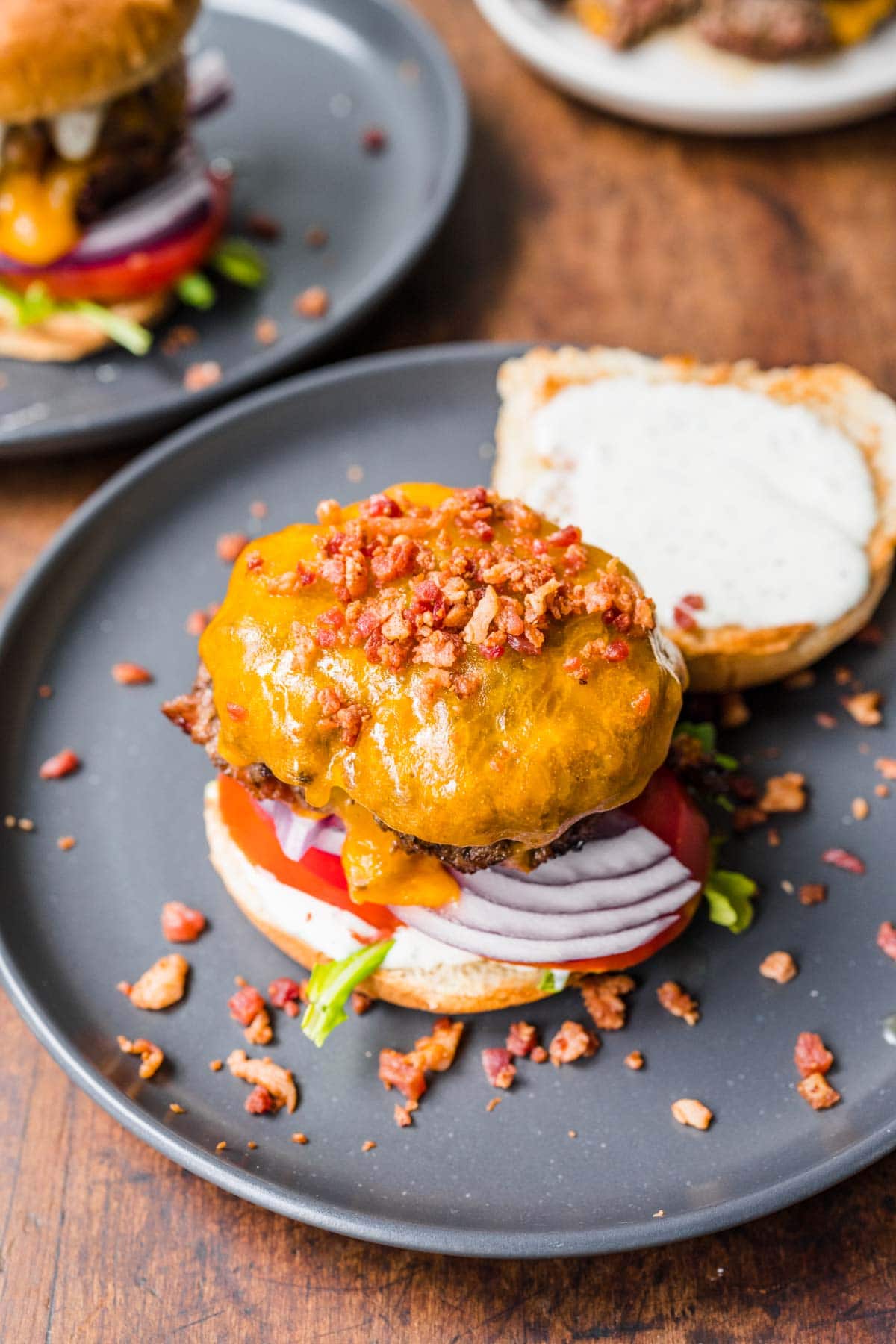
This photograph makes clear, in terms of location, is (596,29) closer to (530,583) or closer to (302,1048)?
(530,583)

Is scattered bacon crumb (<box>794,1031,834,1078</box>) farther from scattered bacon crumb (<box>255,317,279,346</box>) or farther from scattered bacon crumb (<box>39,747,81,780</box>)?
scattered bacon crumb (<box>255,317,279,346</box>)

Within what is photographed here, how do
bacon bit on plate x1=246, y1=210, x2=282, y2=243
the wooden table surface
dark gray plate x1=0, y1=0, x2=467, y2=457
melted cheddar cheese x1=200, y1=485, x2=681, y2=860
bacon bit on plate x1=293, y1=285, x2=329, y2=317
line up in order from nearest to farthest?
melted cheddar cheese x1=200, y1=485, x2=681, y2=860, the wooden table surface, dark gray plate x1=0, y1=0, x2=467, y2=457, bacon bit on plate x1=293, y1=285, x2=329, y2=317, bacon bit on plate x1=246, y1=210, x2=282, y2=243

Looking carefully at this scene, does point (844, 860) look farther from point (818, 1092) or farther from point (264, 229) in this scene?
point (264, 229)

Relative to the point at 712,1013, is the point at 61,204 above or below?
above

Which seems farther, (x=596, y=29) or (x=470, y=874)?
(x=596, y=29)

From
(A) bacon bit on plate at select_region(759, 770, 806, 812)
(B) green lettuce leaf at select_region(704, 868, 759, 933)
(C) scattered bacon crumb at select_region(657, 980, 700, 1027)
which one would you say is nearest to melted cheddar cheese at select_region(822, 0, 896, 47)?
(A) bacon bit on plate at select_region(759, 770, 806, 812)

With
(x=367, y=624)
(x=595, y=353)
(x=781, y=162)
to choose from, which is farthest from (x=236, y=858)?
(x=781, y=162)

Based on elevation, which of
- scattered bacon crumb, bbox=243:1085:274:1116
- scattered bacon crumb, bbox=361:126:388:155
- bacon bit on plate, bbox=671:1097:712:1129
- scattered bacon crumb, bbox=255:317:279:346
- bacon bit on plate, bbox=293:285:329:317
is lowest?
bacon bit on plate, bbox=671:1097:712:1129
